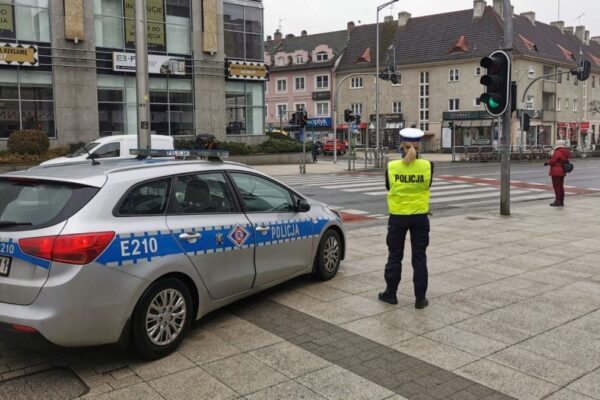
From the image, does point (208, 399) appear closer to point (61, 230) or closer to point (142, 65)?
point (61, 230)

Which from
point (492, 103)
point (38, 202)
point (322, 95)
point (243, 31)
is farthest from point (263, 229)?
point (322, 95)

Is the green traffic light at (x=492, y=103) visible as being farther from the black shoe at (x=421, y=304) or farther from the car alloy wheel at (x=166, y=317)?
the car alloy wheel at (x=166, y=317)

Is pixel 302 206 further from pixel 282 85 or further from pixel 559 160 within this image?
pixel 282 85

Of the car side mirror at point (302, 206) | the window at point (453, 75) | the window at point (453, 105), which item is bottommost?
the car side mirror at point (302, 206)

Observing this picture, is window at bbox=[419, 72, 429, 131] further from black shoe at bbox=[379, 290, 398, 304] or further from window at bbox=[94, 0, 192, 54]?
black shoe at bbox=[379, 290, 398, 304]

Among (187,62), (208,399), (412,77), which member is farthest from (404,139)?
(412,77)

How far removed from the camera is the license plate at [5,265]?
4070mm

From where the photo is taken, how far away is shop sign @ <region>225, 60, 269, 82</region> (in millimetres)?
35562

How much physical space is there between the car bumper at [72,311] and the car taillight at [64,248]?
0.07 metres

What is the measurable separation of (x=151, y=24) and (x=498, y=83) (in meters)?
25.1

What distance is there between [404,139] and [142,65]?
32.7 feet

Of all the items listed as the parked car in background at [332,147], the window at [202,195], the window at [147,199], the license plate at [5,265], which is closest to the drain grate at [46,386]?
the license plate at [5,265]

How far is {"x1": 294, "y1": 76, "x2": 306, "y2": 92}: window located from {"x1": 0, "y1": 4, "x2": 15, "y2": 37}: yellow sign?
157ft

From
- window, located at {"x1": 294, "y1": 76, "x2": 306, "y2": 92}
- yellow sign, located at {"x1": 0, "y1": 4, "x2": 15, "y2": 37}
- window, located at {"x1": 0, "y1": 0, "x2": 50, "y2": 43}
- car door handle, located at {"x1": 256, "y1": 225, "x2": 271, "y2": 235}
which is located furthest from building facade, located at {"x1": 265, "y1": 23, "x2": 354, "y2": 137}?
car door handle, located at {"x1": 256, "y1": 225, "x2": 271, "y2": 235}
